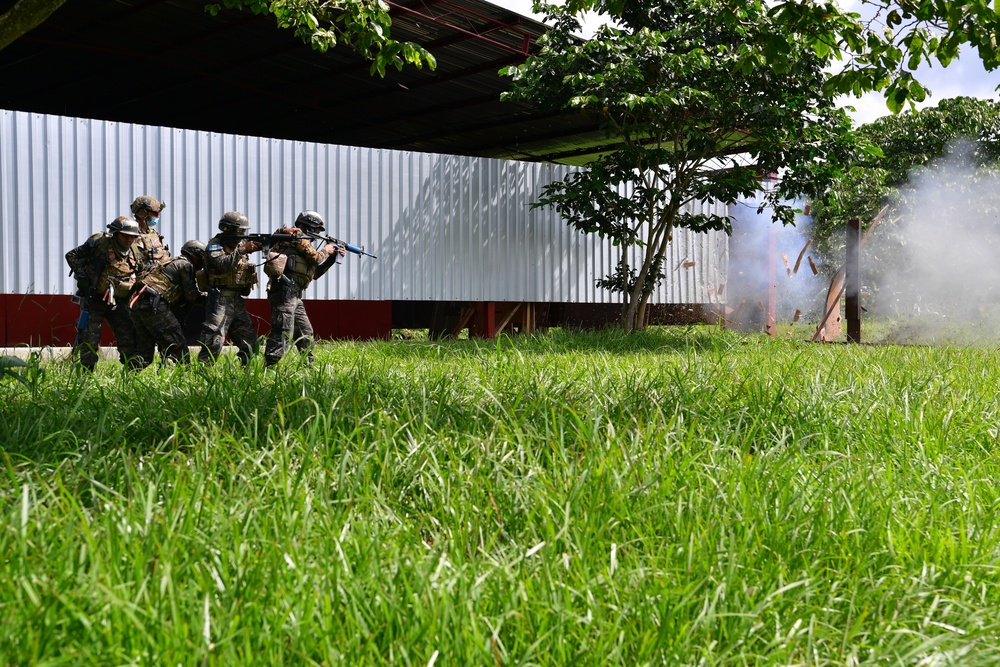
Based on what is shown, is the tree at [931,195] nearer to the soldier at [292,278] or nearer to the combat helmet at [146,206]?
the soldier at [292,278]

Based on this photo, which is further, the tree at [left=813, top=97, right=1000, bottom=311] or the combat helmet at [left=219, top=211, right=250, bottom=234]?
the tree at [left=813, top=97, right=1000, bottom=311]

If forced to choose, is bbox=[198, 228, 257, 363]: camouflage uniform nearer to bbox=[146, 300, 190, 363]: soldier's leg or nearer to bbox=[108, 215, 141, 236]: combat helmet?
bbox=[146, 300, 190, 363]: soldier's leg

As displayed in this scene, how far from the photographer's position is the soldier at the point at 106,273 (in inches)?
297

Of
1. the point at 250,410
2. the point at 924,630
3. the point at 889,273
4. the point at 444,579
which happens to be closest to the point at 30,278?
the point at 250,410

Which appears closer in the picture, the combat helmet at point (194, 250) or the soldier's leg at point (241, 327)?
the soldier's leg at point (241, 327)

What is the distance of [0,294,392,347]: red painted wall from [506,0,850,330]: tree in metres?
3.39

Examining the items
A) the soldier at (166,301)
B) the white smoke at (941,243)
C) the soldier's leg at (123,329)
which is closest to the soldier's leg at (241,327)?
the soldier at (166,301)

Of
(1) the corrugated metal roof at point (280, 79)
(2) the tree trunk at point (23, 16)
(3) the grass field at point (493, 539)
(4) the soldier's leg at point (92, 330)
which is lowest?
(3) the grass field at point (493, 539)

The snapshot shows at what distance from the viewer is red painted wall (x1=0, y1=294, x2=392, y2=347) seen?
1029cm

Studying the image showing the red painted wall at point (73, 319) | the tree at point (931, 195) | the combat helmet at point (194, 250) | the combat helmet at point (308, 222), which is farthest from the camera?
the tree at point (931, 195)

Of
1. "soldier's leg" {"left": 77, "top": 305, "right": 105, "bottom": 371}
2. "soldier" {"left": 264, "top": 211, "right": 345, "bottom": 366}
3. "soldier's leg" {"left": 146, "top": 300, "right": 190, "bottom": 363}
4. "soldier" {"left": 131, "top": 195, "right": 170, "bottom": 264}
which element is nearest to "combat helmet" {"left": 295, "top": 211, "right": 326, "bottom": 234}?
"soldier" {"left": 264, "top": 211, "right": 345, "bottom": 366}

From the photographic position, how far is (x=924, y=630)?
218 cm

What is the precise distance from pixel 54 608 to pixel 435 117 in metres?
17.4

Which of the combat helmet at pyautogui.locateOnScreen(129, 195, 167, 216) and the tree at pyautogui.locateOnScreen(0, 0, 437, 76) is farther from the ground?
the tree at pyautogui.locateOnScreen(0, 0, 437, 76)
